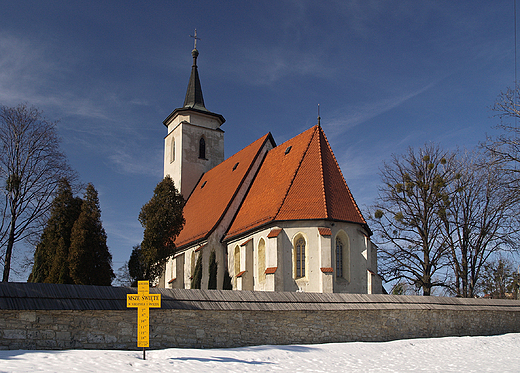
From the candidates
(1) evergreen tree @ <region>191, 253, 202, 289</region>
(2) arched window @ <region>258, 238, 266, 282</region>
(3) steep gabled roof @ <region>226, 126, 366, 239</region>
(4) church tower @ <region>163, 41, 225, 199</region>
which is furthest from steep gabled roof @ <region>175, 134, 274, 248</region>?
(2) arched window @ <region>258, 238, 266, 282</region>

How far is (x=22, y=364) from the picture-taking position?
318 inches

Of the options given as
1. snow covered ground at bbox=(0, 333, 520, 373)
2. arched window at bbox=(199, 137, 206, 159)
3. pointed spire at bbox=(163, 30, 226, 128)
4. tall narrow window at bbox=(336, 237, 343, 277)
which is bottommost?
snow covered ground at bbox=(0, 333, 520, 373)

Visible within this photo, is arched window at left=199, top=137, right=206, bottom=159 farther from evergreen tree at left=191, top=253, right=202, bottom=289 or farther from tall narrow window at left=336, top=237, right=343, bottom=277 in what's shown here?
tall narrow window at left=336, top=237, right=343, bottom=277

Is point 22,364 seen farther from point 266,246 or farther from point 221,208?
point 221,208

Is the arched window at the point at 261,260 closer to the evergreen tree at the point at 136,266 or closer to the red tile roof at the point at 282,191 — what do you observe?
the red tile roof at the point at 282,191

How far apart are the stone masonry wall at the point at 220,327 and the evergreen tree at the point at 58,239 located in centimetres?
719

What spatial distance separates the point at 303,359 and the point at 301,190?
1010cm

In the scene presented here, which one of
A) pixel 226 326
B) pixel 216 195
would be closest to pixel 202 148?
pixel 216 195

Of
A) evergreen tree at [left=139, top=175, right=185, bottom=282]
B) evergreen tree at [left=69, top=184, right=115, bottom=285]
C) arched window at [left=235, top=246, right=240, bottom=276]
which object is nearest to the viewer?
evergreen tree at [left=69, top=184, right=115, bottom=285]

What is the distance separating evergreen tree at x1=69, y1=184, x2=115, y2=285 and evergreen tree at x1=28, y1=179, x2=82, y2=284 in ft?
1.94

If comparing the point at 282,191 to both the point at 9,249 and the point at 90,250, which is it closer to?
the point at 90,250

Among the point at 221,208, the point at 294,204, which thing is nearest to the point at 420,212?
the point at 294,204

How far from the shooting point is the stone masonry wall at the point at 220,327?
9.28 metres

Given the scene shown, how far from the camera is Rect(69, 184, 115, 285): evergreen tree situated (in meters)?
16.2
